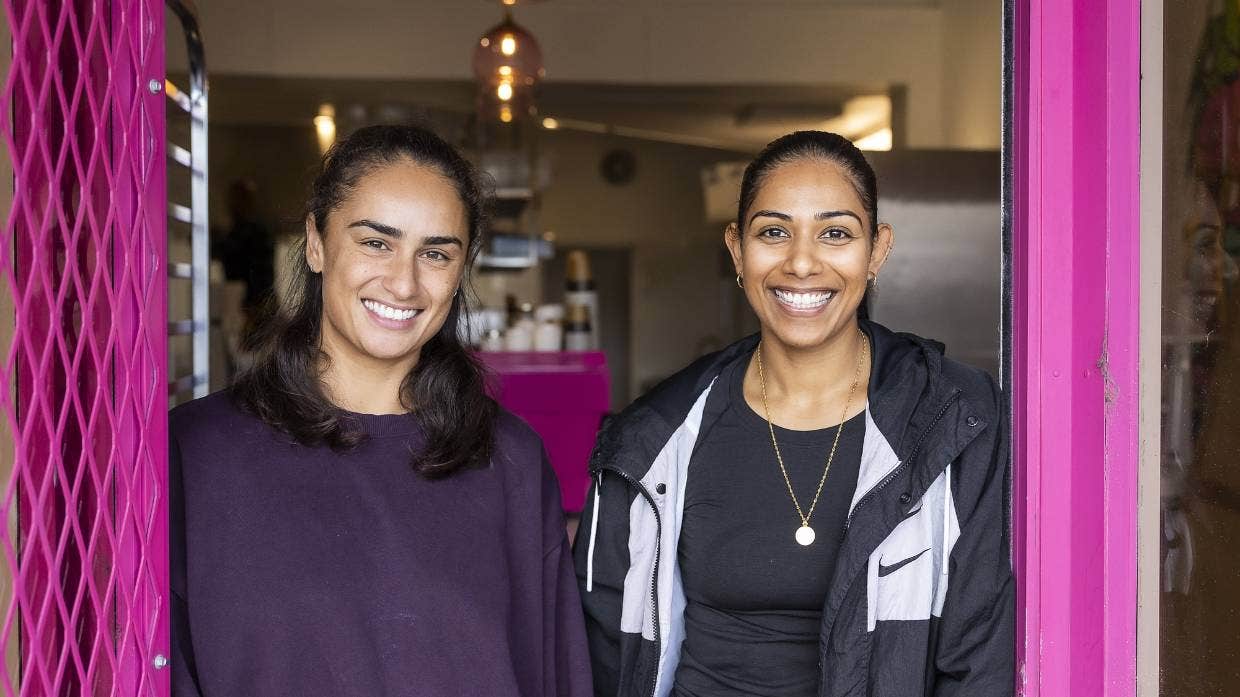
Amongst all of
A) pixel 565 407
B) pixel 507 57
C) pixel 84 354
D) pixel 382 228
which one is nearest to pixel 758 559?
pixel 382 228

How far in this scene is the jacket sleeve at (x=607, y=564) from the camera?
194 centimetres

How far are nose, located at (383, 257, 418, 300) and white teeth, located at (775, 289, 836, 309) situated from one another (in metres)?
0.57

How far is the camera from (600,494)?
6.42 ft

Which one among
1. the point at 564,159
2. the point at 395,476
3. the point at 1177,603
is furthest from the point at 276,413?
the point at 564,159

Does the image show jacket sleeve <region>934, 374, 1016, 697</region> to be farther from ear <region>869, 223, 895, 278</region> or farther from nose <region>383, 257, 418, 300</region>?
nose <region>383, 257, 418, 300</region>

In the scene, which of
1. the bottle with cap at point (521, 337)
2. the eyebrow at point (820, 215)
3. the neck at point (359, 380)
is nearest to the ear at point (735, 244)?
the eyebrow at point (820, 215)

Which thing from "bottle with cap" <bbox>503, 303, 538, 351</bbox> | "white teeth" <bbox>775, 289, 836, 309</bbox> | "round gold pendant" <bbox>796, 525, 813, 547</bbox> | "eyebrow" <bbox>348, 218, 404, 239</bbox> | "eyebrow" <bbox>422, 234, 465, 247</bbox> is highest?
"eyebrow" <bbox>348, 218, 404, 239</bbox>

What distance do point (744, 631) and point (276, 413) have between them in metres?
0.77

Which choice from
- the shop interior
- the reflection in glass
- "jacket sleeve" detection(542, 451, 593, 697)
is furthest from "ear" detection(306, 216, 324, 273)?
the shop interior

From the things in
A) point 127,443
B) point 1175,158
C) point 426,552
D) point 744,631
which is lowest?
point 744,631

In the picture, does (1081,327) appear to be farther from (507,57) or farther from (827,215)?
(507,57)

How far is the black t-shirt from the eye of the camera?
1.79 m

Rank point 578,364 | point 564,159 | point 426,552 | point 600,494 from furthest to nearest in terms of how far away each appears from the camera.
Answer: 1. point 564,159
2. point 578,364
3. point 600,494
4. point 426,552

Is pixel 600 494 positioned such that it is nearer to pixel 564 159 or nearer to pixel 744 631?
pixel 744 631
